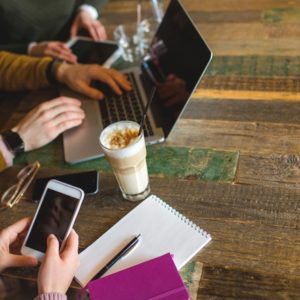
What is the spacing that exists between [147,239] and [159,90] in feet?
1.62

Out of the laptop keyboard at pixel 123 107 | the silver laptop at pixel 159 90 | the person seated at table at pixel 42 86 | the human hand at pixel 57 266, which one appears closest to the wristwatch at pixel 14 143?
the person seated at table at pixel 42 86

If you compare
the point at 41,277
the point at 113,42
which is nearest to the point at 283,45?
the point at 113,42

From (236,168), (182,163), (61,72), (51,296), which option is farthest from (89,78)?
(51,296)

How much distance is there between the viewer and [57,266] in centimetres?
79

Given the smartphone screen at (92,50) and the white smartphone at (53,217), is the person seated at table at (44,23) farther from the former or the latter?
the white smartphone at (53,217)

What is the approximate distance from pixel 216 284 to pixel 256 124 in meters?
0.45

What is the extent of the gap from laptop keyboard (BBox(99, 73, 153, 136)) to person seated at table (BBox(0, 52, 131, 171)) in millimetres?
21

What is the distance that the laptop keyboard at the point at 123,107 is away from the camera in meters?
1.17

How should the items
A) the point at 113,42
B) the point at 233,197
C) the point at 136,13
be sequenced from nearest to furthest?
the point at 233,197 → the point at 113,42 → the point at 136,13

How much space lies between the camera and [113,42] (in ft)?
4.84

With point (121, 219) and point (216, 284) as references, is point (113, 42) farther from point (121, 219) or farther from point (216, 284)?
point (216, 284)

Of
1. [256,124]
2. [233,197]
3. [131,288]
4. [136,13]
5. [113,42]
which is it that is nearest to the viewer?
[131,288]

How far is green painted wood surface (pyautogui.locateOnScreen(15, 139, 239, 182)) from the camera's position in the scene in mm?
969

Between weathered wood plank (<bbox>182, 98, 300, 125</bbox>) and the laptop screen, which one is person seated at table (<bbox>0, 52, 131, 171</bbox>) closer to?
the laptop screen
